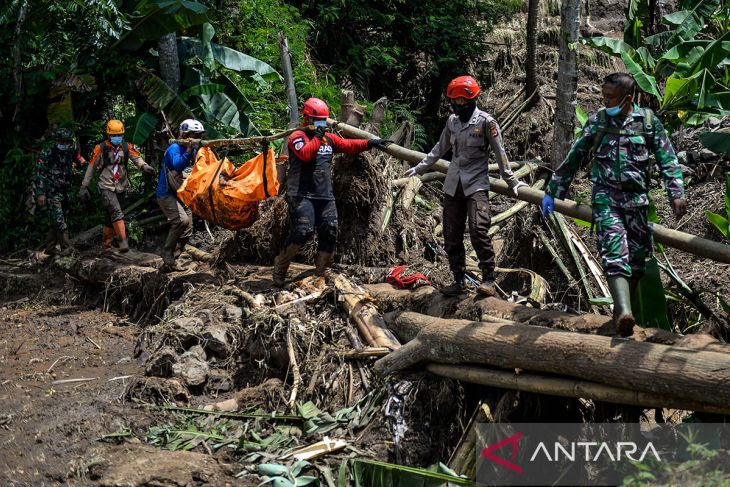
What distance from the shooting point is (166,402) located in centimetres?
855

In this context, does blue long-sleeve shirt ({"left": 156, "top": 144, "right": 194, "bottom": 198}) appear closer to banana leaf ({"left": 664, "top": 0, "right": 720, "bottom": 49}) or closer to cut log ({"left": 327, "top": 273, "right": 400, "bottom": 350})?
cut log ({"left": 327, "top": 273, "right": 400, "bottom": 350})

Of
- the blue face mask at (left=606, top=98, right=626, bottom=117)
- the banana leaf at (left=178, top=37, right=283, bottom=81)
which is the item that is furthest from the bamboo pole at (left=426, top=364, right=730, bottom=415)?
the banana leaf at (left=178, top=37, right=283, bottom=81)

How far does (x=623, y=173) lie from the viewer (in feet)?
21.7

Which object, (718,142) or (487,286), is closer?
(487,286)

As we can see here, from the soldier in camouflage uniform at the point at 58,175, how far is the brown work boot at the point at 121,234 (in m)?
1.01

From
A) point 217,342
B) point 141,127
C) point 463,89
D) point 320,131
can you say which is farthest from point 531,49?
point 217,342

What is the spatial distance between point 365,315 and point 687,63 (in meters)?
5.41

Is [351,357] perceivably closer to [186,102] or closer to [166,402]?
[166,402]

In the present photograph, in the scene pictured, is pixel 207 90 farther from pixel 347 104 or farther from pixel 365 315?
pixel 365 315

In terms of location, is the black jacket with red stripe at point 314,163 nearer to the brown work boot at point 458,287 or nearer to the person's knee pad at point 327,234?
the person's knee pad at point 327,234

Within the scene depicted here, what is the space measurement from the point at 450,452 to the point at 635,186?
2647 millimetres

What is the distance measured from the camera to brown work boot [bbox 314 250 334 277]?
9609 mm

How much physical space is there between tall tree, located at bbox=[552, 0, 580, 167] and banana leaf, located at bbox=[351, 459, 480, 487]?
19.2 feet

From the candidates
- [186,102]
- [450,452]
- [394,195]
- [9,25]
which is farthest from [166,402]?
[9,25]
